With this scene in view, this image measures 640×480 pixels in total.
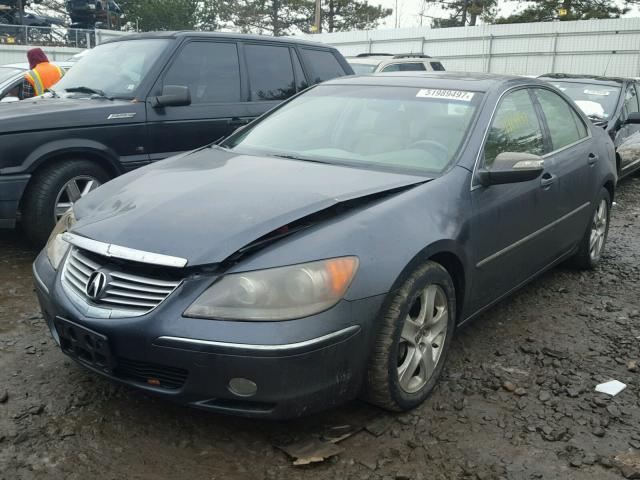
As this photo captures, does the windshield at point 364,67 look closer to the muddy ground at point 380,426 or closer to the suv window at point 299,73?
the suv window at point 299,73

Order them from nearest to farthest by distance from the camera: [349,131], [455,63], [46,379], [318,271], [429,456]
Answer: [318,271]
[429,456]
[46,379]
[349,131]
[455,63]

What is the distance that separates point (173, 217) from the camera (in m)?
2.69

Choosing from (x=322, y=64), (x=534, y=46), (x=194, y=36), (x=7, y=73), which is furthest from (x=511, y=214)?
(x=534, y=46)

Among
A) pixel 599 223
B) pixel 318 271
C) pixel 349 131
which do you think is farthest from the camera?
pixel 599 223

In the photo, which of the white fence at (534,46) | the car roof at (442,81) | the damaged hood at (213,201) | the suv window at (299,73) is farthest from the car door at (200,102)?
the white fence at (534,46)

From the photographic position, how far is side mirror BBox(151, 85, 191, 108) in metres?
5.21

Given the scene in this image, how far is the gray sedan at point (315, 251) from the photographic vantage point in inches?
93.7

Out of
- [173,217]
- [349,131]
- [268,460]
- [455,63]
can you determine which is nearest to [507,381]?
[268,460]

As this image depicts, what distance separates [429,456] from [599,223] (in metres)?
3.21

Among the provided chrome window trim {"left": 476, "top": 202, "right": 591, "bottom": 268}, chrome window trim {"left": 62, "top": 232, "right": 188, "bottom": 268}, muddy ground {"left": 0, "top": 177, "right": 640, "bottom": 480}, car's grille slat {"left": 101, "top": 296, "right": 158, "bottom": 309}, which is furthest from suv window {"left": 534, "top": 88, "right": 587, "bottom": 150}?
car's grille slat {"left": 101, "top": 296, "right": 158, "bottom": 309}

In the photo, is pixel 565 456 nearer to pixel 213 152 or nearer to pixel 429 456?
pixel 429 456

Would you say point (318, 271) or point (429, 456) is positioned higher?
point (318, 271)

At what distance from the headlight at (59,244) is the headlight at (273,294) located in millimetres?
931

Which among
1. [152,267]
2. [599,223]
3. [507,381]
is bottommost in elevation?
[507,381]
